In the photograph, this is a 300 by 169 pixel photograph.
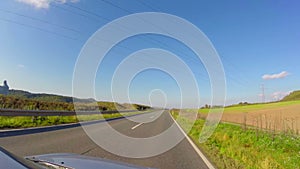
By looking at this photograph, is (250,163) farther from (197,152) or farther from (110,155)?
(110,155)

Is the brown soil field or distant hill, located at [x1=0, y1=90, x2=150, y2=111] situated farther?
distant hill, located at [x1=0, y1=90, x2=150, y2=111]

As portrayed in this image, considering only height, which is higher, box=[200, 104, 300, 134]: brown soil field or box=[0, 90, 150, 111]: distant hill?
box=[0, 90, 150, 111]: distant hill

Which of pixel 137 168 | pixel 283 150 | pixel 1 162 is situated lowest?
pixel 283 150

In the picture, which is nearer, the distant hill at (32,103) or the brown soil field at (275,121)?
the brown soil field at (275,121)

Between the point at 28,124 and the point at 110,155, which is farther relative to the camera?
the point at 28,124

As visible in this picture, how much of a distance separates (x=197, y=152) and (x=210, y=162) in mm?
1873

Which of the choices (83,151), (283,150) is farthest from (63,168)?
(283,150)

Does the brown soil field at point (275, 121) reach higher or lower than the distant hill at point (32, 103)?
lower

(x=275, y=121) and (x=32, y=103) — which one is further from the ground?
(x=32, y=103)

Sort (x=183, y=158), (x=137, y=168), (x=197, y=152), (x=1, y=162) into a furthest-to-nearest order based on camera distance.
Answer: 1. (x=197, y=152)
2. (x=183, y=158)
3. (x=137, y=168)
4. (x=1, y=162)

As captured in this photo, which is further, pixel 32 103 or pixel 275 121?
pixel 32 103

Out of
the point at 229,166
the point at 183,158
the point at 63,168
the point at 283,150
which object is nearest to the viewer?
the point at 63,168

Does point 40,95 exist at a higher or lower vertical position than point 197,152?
higher

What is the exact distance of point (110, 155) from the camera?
316 inches
